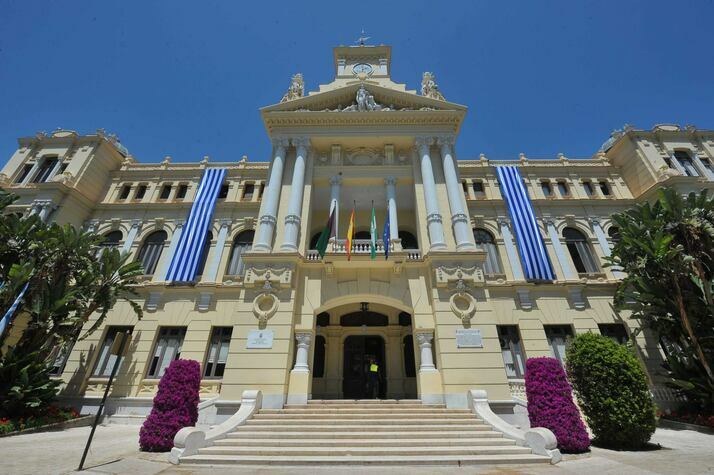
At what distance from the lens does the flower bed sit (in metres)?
12.3

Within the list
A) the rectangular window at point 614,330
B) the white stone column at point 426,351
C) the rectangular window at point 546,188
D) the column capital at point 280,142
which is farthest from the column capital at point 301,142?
the rectangular window at point 614,330

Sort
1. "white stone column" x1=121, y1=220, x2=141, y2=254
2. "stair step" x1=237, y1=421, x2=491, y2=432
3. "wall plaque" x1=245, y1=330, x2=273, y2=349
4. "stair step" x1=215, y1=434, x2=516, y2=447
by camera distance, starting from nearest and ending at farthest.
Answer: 1. "stair step" x1=215, y1=434, x2=516, y2=447
2. "stair step" x1=237, y1=421, x2=491, y2=432
3. "wall plaque" x1=245, y1=330, x2=273, y2=349
4. "white stone column" x1=121, y1=220, x2=141, y2=254

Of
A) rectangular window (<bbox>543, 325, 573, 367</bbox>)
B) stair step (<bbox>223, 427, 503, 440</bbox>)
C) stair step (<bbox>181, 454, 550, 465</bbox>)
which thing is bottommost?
stair step (<bbox>181, 454, 550, 465</bbox>)

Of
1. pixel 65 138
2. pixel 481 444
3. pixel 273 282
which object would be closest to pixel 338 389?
pixel 273 282

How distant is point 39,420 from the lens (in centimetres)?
1360

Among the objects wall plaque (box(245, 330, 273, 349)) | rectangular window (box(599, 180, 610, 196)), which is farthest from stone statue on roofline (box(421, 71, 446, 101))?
wall plaque (box(245, 330, 273, 349))

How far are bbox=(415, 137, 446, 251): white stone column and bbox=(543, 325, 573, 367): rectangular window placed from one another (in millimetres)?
9229

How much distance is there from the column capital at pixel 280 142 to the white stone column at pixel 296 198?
436mm

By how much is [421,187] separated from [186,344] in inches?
646

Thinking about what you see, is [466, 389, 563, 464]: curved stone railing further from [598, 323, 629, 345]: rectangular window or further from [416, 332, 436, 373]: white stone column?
[598, 323, 629, 345]: rectangular window

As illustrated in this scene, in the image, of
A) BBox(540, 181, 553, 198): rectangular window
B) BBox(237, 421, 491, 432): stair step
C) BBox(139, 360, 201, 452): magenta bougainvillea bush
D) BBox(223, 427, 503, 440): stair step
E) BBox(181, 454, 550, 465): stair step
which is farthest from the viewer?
BBox(540, 181, 553, 198): rectangular window

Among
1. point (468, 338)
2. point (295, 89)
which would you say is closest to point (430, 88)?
point (295, 89)

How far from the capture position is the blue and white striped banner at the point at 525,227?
63.7 feet

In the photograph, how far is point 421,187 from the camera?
723 inches
